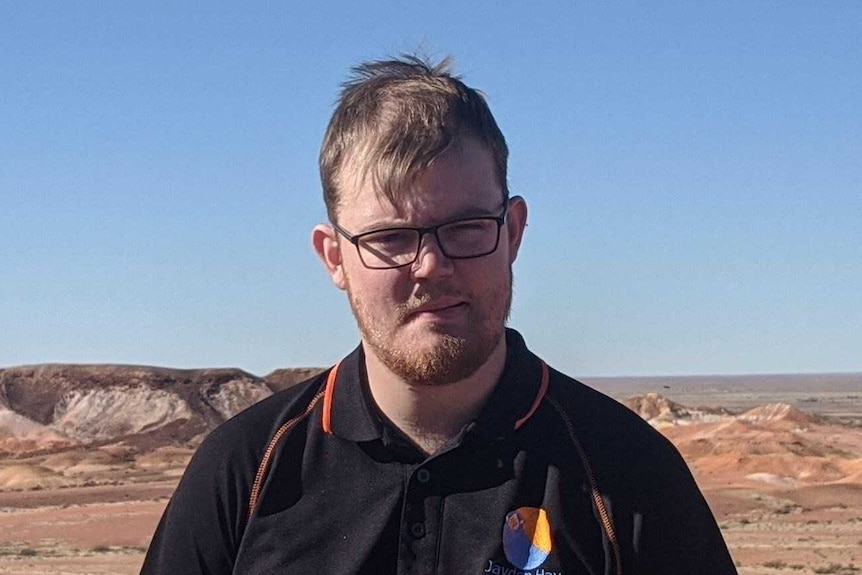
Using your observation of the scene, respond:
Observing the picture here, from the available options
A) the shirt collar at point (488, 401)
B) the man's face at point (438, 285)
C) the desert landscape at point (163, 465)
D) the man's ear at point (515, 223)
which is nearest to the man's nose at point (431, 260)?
the man's face at point (438, 285)

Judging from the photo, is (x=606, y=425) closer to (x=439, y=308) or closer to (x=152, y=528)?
(x=439, y=308)

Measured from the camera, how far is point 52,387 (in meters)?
59.4

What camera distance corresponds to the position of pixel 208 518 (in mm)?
2967

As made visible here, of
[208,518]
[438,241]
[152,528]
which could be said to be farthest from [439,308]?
[152,528]

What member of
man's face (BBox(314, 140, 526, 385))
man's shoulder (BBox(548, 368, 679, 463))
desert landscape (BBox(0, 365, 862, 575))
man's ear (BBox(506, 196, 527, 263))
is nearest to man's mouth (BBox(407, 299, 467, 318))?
man's face (BBox(314, 140, 526, 385))

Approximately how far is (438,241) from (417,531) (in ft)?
2.28

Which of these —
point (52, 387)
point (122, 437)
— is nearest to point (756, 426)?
point (122, 437)

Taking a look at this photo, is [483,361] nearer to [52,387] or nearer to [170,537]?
[170,537]

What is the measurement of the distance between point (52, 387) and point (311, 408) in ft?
194

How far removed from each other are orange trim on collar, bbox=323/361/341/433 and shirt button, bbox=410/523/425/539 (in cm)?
34

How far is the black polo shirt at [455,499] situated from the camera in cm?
286

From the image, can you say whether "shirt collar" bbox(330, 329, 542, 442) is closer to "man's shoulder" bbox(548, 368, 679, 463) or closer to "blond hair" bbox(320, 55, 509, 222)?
"man's shoulder" bbox(548, 368, 679, 463)

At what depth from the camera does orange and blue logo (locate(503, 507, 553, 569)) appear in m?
2.84

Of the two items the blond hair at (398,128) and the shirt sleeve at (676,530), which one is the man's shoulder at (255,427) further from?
the shirt sleeve at (676,530)
